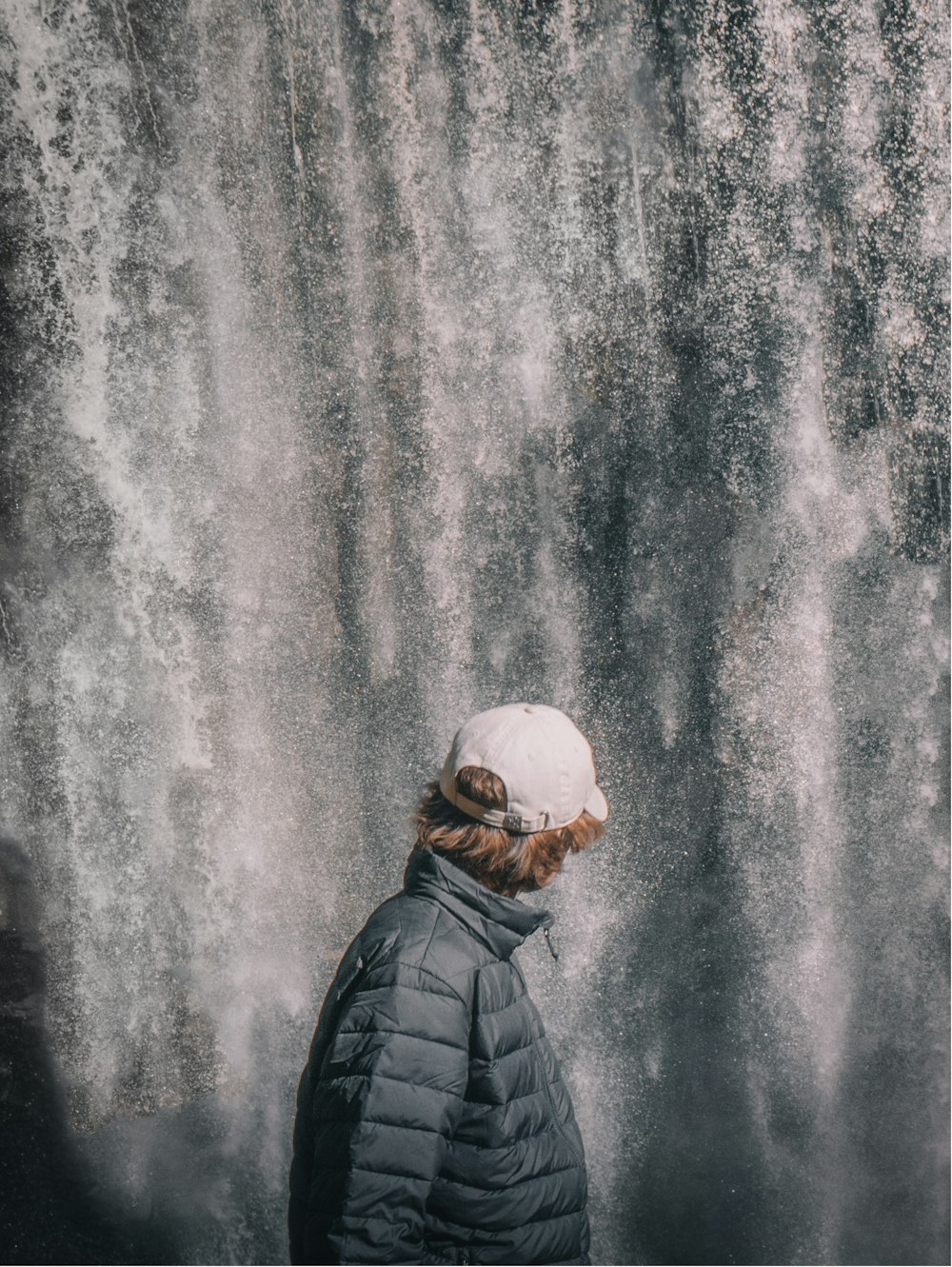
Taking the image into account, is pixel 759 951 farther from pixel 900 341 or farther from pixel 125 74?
pixel 125 74

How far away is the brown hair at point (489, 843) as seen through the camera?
168cm

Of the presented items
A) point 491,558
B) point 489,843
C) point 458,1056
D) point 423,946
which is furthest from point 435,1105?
point 491,558

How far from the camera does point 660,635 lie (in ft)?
9.07

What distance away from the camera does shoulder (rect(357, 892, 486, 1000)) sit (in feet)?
5.10

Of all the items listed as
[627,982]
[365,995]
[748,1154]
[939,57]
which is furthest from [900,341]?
[748,1154]

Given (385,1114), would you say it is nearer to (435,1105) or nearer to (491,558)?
(435,1105)

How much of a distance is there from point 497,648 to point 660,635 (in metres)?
0.55

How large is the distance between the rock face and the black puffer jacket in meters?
1.09

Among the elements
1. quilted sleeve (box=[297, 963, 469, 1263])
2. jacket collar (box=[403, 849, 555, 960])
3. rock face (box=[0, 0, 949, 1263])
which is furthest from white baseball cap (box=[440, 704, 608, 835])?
rock face (box=[0, 0, 949, 1263])

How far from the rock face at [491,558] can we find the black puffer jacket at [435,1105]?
1090mm

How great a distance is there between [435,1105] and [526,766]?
63 cm

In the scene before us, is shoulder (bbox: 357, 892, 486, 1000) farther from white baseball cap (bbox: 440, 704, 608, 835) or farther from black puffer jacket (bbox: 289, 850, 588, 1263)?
white baseball cap (bbox: 440, 704, 608, 835)

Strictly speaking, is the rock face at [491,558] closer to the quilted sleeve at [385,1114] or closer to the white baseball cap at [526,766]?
the white baseball cap at [526,766]

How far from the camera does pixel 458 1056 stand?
5.07 feet
